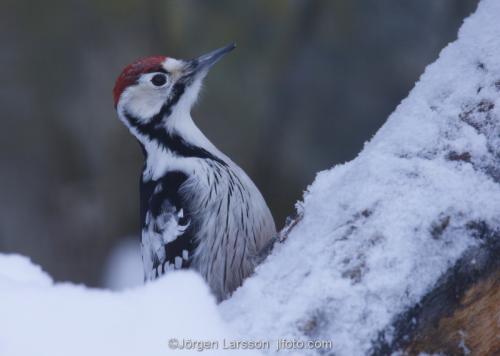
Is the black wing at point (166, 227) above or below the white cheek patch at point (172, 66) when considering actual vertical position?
below

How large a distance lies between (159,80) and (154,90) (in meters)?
0.05

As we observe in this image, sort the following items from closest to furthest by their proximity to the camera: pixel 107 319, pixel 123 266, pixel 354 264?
1. pixel 107 319
2. pixel 354 264
3. pixel 123 266

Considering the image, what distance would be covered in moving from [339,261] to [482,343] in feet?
1.17

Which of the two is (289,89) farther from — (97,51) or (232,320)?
(232,320)

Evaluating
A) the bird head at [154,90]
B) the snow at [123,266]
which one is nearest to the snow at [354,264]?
the bird head at [154,90]

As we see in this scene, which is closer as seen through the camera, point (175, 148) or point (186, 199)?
point (186, 199)

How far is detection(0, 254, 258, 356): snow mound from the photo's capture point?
1.31 m

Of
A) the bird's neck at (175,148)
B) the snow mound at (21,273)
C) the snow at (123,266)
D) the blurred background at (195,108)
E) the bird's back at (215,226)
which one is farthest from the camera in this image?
the snow at (123,266)

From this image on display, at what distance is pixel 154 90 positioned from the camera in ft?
9.06

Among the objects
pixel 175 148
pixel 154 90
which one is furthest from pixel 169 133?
pixel 154 90

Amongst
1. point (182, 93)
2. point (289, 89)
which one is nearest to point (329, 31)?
point (289, 89)

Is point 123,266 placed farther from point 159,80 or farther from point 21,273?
point 21,273

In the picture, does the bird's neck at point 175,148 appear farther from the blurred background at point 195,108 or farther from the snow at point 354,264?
the blurred background at point 195,108

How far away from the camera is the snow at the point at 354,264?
53.3 inches
